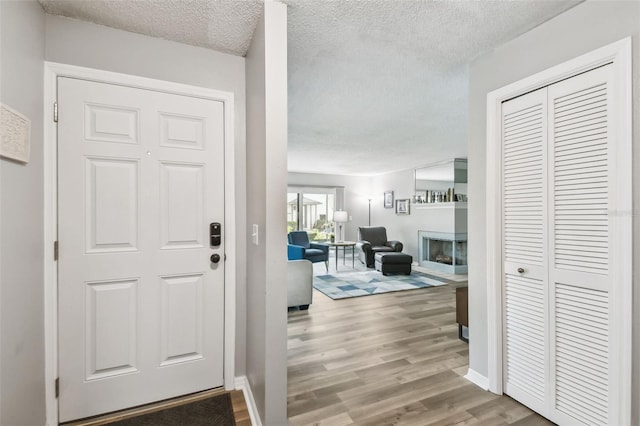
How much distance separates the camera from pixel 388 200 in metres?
7.96

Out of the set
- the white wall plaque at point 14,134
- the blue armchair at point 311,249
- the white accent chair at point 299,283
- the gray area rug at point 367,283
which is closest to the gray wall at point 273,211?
the white wall plaque at point 14,134

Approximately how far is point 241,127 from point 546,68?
190 cm

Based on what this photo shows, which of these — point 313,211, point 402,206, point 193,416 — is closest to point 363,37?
point 193,416

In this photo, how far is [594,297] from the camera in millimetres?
1468

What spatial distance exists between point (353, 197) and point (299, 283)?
5442mm

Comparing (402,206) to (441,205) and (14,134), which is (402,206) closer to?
(441,205)

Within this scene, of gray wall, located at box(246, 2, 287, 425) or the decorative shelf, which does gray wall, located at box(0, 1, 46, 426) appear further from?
the decorative shelf

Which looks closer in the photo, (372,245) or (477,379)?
(477,379)

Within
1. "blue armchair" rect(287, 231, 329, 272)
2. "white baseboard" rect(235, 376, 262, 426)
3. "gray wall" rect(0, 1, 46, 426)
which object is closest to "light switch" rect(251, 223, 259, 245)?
"white baseboard" rect(235, 376, 262, 426)

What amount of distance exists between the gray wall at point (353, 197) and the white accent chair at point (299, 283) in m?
4.86

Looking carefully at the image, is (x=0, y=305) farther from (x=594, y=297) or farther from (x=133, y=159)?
(x=594, y=297)

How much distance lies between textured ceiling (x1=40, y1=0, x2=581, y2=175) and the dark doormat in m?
2.31

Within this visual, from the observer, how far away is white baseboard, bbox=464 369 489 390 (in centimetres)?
198

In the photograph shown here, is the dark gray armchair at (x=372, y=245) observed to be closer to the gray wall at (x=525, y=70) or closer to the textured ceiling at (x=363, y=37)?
the textured ceiling at (x=363, y=37)
